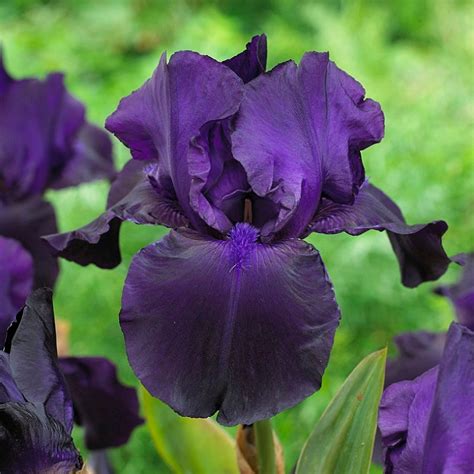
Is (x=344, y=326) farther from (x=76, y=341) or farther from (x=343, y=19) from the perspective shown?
(x=343, y=19)

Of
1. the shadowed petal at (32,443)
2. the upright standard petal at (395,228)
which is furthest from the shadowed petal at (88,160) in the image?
the shadowed petal at (32,443)

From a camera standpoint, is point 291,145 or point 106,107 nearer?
point 291,145

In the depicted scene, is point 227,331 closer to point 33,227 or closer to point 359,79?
point 33,227

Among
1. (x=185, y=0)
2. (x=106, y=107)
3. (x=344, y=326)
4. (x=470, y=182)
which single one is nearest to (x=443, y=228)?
(x=344, y=326)

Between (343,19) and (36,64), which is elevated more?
(343,19)

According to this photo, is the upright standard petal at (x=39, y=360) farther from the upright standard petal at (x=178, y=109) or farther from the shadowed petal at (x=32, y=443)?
the upright standard petal at (x=178, y=109)

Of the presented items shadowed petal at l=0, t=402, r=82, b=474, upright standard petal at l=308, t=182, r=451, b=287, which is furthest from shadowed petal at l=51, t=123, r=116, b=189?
shadowed petal at l=0, t=402, r=82, b=474

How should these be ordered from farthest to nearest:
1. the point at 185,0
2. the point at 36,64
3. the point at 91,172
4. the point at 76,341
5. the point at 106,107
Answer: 1. the point at 185,0
2. the point at 36,64
3. the point at 106,107
4. the point at 76,341
5. the point at 91,172
